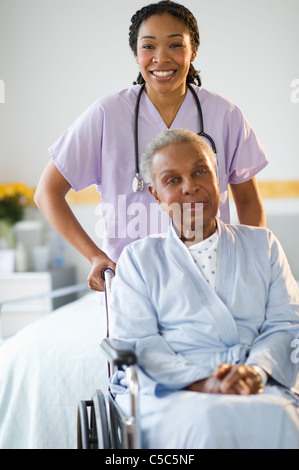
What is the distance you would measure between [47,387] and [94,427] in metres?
0.48

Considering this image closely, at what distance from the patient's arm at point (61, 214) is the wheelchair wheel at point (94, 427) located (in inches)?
16.1

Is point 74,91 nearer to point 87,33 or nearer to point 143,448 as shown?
point 87,33

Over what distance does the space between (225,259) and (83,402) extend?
0.51m

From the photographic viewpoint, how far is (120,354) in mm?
1181

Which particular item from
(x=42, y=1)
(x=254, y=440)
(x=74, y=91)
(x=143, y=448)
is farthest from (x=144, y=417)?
(x=42, y=1)

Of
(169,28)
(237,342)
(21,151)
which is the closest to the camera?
(237,342)

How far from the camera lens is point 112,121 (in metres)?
1.81

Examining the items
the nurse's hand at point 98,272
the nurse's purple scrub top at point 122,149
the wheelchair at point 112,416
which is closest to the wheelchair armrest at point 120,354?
the wheelchair at point 112,416

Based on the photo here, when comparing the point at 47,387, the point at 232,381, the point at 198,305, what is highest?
the point at 198,305

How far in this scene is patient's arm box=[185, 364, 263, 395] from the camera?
48.3 inches

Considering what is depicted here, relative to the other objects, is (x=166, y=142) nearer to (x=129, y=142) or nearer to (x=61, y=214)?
(x=129, y=142)

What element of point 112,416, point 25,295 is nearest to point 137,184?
point 112,416

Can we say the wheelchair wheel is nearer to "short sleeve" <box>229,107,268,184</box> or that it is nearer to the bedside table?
"short sleeve" <box>229,107,268,184</box>

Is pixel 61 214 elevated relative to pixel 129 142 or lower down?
lower down
